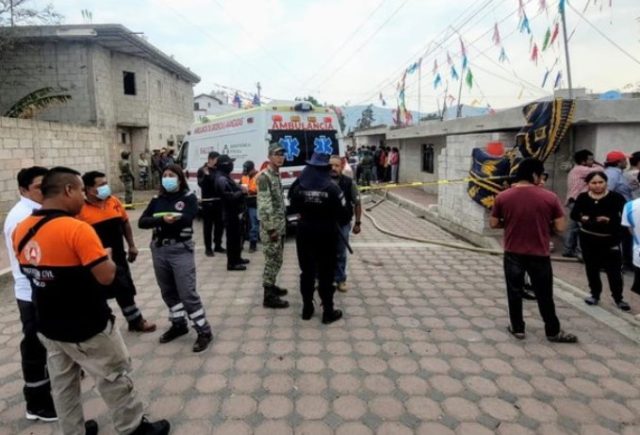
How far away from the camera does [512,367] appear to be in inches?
133

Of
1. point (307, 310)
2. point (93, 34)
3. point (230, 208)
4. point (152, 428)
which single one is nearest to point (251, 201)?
point (230, 208)

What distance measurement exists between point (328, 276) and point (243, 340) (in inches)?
40.0

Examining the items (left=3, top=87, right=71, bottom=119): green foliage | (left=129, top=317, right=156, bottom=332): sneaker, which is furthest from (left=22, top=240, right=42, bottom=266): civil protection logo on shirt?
(left=3, top=87, right=71, bottom=119): green foliage

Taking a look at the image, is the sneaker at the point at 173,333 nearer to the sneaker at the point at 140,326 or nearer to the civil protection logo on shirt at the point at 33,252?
the sneaker at the point at 140,326

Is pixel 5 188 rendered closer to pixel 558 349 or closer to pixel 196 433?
pixel 196 433

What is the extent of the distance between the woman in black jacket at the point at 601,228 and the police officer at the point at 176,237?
395 centimetres

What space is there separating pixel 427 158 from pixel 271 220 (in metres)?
12.4

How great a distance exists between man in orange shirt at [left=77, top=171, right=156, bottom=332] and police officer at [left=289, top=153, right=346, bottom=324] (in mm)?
1591

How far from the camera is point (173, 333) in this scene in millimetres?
3889

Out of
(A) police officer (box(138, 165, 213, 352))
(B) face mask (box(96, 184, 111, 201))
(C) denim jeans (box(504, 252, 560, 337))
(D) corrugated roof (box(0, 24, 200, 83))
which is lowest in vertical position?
(C) denim jeans (box(504, 252, 560, 337))

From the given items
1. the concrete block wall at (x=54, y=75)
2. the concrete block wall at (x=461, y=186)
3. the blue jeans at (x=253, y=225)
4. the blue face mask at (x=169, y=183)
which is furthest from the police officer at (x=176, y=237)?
the concrete block wall at (x=54, y=75)

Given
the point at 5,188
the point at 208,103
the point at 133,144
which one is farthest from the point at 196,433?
the point at 208,103

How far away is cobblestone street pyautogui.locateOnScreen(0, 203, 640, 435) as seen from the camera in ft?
8.96

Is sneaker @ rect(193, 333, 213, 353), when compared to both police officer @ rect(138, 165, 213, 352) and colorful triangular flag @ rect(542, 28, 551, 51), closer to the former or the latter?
police officer @ rect(138, 165, 213, 352)
